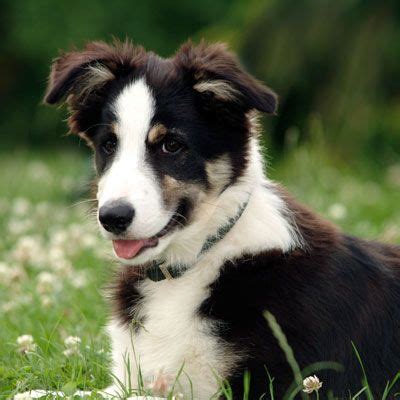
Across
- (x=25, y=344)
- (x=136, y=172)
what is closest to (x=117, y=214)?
(x=136, y=172)

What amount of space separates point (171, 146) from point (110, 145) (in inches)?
11.7

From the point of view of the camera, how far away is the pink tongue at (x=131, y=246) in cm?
381

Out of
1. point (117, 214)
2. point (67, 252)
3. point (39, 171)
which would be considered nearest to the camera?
point (117, 214)

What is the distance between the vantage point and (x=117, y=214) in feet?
11.8

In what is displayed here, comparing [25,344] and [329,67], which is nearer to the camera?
[25,344]

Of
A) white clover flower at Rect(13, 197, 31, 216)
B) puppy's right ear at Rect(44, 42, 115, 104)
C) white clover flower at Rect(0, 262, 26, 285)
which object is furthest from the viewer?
white clover flower at Rect(13, 197, 31, 216)

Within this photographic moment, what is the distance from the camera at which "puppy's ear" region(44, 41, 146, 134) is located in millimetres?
3945

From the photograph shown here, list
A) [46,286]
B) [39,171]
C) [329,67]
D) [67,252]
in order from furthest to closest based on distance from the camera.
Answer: [39,171] < [329,67] < [67,252] < [46,286]

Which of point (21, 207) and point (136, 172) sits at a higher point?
point (136, 172)

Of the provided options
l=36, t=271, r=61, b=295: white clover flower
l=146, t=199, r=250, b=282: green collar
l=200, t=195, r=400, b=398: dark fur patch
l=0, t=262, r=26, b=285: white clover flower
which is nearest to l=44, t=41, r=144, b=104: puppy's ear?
l=146, t=199, r=250, b=282: green collar

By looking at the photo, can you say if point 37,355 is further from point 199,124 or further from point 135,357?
point 199,124

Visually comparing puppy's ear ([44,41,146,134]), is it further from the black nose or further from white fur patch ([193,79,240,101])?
the black nose

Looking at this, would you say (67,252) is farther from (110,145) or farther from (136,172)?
(136,172)

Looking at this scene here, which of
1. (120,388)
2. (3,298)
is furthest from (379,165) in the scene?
(120,388)
